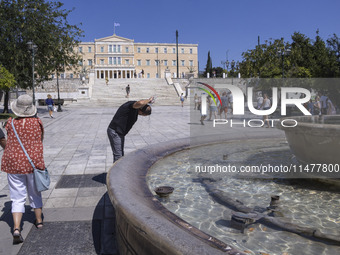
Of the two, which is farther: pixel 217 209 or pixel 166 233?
pixel 217 209

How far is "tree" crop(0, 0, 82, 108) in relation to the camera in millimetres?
20156

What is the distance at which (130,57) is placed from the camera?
93.0 meters

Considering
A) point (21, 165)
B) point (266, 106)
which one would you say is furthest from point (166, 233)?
point (266, 106)

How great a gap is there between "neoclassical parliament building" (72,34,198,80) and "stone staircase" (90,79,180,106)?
137 feet

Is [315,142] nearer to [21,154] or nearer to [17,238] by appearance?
[21,154]

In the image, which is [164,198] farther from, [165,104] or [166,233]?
[165,104]

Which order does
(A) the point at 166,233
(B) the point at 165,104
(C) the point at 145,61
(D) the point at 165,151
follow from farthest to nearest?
(C) the point at 145,61 < (B) the point at 165,104 < (D) the point at 165,151 < (A) the point at 166,233

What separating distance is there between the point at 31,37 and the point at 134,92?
21487 millimetres

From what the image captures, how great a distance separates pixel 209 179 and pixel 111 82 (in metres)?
44.8

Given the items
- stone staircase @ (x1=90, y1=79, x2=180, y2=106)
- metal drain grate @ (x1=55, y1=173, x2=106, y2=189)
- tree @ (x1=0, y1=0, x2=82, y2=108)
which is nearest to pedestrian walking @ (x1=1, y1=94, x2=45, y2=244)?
metal drain grate @ (x1=55, y1=173, x2=106, y2=189)

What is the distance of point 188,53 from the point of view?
97.9m

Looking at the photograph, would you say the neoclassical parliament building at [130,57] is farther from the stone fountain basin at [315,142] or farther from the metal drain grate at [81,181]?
the stone fountain basin at [315,142]

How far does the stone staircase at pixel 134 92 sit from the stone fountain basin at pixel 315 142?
29.4m

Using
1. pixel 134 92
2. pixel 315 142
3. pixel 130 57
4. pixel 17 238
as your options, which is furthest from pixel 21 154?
pixel 130 57
